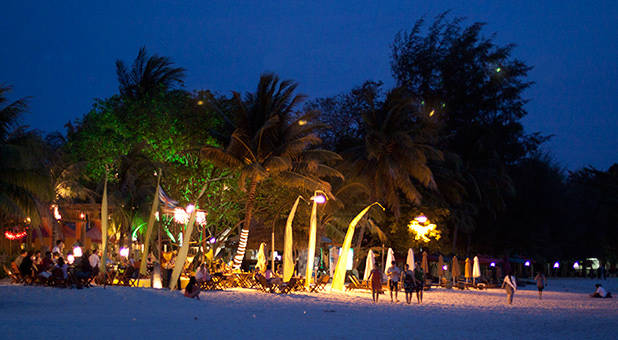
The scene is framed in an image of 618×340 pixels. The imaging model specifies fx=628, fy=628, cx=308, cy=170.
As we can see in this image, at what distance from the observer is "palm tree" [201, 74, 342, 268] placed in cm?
2725

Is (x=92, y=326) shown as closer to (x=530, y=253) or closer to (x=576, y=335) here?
(x=576, y=335)

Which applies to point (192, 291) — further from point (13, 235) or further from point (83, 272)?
point (13, 235)

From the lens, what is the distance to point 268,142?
92.7 ft

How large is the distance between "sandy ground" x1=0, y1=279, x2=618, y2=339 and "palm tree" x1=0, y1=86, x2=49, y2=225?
470 centimetres

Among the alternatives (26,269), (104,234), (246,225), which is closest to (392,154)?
(246,225)

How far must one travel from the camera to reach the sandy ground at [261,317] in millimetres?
12047

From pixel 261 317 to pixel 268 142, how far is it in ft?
45.4

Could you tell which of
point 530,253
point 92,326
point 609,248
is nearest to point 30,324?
point 92,326

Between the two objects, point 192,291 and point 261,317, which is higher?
point 192,291

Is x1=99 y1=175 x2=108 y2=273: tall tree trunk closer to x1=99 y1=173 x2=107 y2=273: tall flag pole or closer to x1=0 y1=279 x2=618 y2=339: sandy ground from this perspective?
x1=99 y1=173 x2=107 y2=273: tall flag pole

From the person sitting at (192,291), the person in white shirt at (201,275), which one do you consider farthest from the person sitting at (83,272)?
the person in white shirt at (201,275)

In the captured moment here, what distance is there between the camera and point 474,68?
46.5 m

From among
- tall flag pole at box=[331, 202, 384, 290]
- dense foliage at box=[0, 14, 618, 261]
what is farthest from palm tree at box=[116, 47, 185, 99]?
tall flag pole at box=[331, 202, 384, 290]

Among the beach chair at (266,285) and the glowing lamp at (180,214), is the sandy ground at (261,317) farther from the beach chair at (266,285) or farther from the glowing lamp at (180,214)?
the glowing lamp at (180,214)
